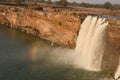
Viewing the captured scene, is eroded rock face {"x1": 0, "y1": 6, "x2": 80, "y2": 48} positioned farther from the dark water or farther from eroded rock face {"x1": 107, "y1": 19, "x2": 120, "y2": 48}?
eroded rock face {"x1": 107, "y1": 19, "x2": 120, "y2": 48}

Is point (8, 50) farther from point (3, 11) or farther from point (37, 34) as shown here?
point (3, 11)

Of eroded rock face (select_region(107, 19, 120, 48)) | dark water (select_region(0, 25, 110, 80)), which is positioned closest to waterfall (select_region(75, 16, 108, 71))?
eroded rock face (select_region(107, 19, 120, 48))

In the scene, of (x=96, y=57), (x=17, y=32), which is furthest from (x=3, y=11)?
(x=96, y=57)

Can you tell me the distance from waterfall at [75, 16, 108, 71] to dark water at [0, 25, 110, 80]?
10.2ft

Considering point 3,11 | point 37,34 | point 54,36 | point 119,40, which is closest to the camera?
point 119,40

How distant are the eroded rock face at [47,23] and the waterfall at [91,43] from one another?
3436mm

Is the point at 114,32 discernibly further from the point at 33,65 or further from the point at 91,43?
the point at 33,65

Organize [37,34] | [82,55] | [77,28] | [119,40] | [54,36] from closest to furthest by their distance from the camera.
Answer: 1. [119,40]
2. [82,55]
3. [77,28]
4. [54,36]
5. [37,34]

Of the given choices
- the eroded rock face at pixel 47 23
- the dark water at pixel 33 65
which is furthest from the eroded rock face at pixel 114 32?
the eroded rock face at pixel 47 23

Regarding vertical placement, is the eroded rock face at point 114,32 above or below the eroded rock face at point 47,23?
above

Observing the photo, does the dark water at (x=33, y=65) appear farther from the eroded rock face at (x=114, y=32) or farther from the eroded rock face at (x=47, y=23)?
the eroded rock face at (x=114, y=32)

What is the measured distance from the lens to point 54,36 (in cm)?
5744

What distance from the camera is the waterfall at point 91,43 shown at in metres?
39.2

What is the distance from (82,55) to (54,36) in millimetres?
14552
